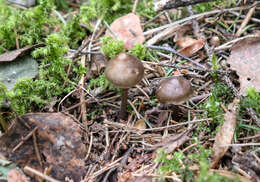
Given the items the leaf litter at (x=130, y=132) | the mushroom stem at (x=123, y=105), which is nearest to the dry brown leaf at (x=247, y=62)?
the leaf litter at (x=130, y=132)

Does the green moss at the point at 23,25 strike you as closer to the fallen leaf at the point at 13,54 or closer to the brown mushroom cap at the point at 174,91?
the fallen leaf at the point at 13,54

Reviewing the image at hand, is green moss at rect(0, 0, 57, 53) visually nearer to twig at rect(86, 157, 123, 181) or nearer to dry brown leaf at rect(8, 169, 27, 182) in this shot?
dry brown leaf at rect(8, 169, 27, 182)

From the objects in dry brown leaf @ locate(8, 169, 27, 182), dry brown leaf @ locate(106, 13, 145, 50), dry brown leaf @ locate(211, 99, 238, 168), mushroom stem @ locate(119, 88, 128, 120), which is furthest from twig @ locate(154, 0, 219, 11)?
dry brown leaf @ locate(8, 169, 27, 182)

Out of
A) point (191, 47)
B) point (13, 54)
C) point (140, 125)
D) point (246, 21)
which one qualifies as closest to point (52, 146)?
point (140, 125)

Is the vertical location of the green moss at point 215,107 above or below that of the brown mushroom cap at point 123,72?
below

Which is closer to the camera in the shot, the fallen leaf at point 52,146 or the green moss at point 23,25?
the fallen leaf at point 52,146

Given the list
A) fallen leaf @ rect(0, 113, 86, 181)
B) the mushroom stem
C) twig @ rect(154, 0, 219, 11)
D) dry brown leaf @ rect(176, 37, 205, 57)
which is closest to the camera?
fallen leaf @ rect(0, 113, 86, 181)

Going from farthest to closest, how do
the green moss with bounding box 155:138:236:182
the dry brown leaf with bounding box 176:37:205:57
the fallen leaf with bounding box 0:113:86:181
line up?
the dry brown leaf with bounding box 176:37:205:57
the fallen leaf with bounding box 0:113:86:181
the green moss with bounding box 155:138:236:182

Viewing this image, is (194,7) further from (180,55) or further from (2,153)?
(2,153)
